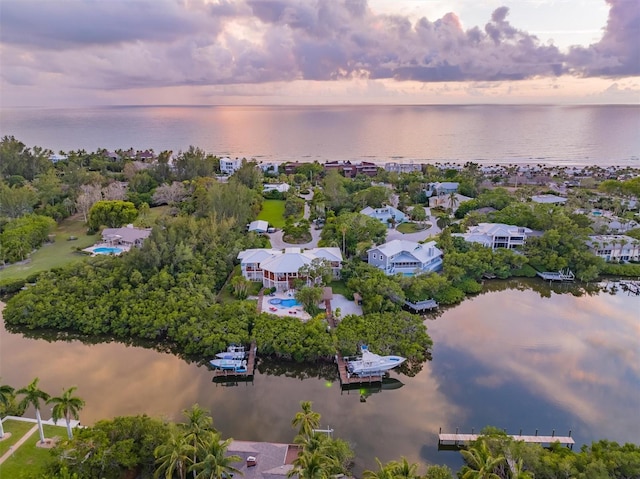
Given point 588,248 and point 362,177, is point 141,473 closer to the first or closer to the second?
point 588,248

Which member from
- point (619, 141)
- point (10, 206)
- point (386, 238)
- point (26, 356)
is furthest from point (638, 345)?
point (619, 141)

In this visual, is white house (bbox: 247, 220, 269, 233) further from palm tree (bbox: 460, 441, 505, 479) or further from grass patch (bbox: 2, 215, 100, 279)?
palm tree (bbox: 460, 441, 505, 479)

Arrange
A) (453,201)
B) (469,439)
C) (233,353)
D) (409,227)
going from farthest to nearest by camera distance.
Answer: (453,201), (409,227), (233,353), (469,439)

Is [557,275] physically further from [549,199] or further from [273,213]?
[273,213]

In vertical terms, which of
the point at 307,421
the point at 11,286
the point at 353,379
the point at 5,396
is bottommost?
the point at 353,379

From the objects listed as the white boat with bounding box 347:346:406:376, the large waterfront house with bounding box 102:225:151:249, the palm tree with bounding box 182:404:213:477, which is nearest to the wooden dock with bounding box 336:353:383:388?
the white boat with bounding box 347:346:406:376

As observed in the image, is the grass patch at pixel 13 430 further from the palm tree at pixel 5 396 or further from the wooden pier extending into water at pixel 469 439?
the wooden pier extending into water at pixel 469 439

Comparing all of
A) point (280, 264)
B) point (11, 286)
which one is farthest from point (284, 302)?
point (11, 286)
